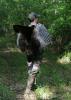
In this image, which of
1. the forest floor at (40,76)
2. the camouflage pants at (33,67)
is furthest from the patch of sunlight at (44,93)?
the camouflage pants at (33,67)

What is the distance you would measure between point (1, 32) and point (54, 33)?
523 centimetres

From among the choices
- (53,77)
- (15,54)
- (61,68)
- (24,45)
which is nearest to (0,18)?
(15,54)

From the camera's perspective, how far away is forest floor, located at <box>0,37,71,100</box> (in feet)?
29.1

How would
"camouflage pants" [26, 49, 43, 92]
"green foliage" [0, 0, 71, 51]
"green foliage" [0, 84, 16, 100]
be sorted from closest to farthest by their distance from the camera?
1. "green foliage" [0, 84, 16, 100]
2. "camouflage pants" [26, 49, 43, 92]
3. "green foliage" [0, 0, 71, 51]

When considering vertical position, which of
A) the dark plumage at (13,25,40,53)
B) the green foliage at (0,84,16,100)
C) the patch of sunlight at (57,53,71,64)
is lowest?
the patch of sunlight at (57,53,71,64)

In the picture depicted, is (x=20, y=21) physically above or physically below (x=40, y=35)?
below

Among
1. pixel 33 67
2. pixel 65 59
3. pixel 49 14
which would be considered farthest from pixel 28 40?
pixel 49 14

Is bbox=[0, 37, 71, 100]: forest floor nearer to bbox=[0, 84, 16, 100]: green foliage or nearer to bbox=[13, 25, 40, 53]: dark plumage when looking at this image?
bbox=[0, 84, 16, 100]: green foliage

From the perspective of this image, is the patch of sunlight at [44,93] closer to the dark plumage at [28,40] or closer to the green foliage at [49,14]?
the dark plumage at [28,40]

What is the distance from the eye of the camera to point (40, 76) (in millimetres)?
11039

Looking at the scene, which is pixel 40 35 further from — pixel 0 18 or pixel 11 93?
pixel 0 18

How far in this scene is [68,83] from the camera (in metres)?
10.3

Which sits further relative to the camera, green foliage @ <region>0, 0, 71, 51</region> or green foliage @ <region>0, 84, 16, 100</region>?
green foliage @ <region>0, 0, 71, 51</region>

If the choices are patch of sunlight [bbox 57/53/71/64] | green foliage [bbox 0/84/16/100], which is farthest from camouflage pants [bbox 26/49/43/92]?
patch of sunlight [bbox 57/53/71/64]
